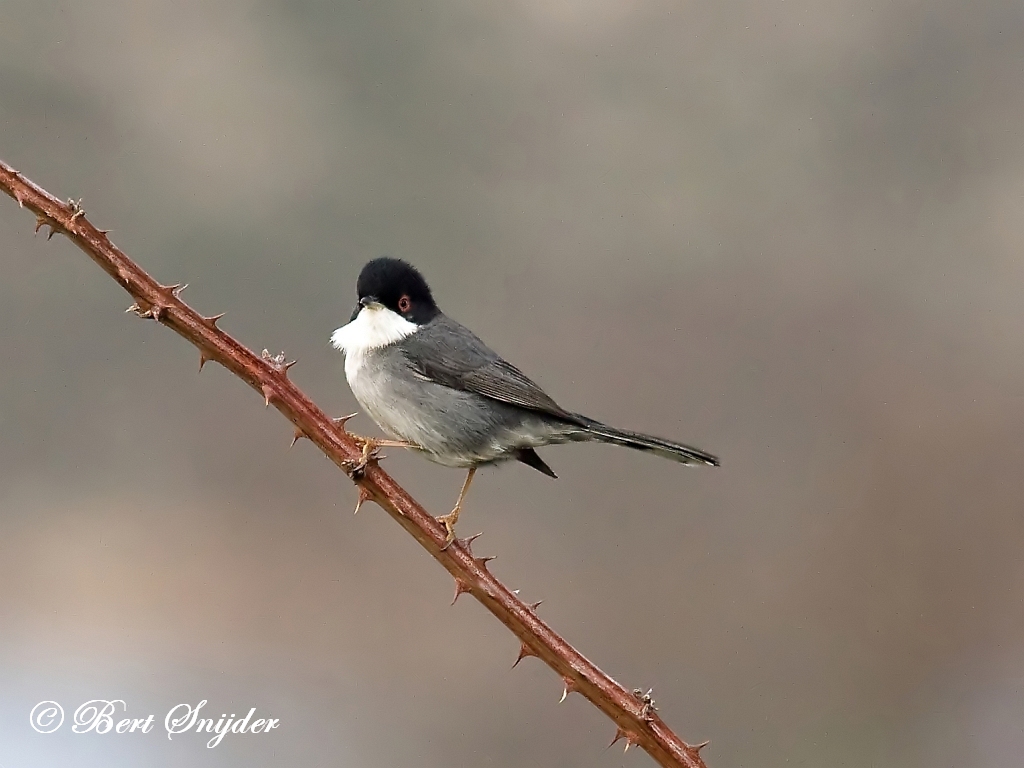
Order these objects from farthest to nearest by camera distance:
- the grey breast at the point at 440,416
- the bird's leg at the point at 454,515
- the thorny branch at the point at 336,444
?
the grey breast at the point at 440,416
the bird's leg at the point at 454,515
the thorny branch at the point at 336,444

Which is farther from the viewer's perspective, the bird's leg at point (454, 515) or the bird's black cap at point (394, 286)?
the bird's black cap at point (394, 286)

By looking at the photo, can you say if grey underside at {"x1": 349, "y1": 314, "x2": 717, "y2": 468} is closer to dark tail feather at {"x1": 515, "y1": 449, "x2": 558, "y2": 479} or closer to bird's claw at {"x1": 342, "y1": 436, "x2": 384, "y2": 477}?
dark tail feather at {"x1": 515, "y1": 449, "x2": 558, "y2": 479}

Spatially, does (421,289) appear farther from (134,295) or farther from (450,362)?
(134,295)

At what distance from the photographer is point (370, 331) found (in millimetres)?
2871

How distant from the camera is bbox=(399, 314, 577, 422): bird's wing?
2877mm

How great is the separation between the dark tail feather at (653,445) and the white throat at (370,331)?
0.66m

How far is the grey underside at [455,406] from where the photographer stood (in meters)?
2.75

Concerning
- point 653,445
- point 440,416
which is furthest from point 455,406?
point 653,445

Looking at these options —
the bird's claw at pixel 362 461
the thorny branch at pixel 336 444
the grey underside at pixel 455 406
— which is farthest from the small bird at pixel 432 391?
the thorny branch at pixel 336 444

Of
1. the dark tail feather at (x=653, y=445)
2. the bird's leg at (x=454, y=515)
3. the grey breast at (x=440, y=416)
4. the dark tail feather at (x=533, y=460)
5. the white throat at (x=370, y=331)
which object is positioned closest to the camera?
the dark tail feather at (x=653, y=445)

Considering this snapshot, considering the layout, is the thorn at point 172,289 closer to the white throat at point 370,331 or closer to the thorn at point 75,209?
the thorn at point 75,209

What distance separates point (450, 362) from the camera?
2.98 m

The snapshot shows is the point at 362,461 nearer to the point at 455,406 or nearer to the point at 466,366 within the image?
the point at 455,406

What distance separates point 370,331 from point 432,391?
257 millimetres
